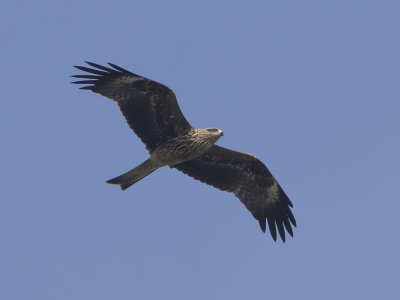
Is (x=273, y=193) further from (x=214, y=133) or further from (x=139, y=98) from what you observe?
(x=139, y=98)

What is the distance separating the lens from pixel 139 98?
1614cm

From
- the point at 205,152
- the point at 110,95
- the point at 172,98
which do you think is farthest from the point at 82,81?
the point at 205,152

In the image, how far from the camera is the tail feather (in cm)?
1612

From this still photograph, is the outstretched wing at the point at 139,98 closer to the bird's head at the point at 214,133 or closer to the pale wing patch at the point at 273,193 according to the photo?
the bird's head at the point at 214,133

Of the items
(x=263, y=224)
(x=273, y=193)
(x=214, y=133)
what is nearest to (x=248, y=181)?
(x=273, y=193)

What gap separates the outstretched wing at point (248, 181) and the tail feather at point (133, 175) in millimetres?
1219

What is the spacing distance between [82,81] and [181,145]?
247 cm

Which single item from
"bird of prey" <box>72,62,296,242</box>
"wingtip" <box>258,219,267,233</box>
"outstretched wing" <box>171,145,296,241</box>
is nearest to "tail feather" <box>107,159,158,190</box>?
"bird of prey" <box>72,62,296,242</box>

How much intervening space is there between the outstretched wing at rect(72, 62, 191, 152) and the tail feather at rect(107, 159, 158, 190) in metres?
0.74

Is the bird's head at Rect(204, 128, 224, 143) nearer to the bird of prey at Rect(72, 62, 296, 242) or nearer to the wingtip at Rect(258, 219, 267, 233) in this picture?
the bird of prey at Rect(72, 62, 296, 242)

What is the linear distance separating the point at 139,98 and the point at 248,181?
11.6 ft

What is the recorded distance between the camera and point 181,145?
16.4m

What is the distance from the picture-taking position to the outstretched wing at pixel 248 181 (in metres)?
17.5

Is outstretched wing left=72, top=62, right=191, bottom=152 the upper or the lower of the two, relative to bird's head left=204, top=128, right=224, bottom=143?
upper
